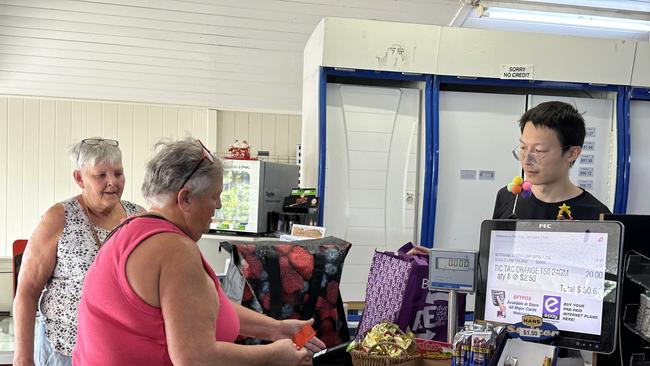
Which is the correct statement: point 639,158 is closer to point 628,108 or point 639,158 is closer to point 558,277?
point 628,108

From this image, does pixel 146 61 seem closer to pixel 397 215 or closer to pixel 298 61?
pixel 298 61

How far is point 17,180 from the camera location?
22.2ft

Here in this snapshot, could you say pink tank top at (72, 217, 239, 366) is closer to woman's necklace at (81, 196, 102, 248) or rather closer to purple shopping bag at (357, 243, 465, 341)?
purple shopping bag at (357, 243, 465, 341)

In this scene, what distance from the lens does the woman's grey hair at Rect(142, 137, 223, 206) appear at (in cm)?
151

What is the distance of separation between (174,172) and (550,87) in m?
3.43

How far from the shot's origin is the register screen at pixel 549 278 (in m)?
1.50

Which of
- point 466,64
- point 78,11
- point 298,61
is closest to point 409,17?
point 298,61

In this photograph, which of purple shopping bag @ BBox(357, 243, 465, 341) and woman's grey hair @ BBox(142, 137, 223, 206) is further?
purple shopping bag @ BBox(357, 243, 465, 341)

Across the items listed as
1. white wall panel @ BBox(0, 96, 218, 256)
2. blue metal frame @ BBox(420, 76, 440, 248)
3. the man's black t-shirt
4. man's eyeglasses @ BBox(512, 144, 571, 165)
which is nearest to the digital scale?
the man's black t-shirt

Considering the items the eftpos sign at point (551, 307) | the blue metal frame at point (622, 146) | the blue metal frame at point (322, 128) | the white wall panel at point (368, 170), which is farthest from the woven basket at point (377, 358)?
the blue metal frame at point (622, 146)

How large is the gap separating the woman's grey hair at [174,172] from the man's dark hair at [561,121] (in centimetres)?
125

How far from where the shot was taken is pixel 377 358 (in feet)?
5.04

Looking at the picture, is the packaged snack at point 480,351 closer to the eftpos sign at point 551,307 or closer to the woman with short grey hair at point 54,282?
the eftpos sign at point 551,307

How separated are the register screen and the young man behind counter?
0.47 metres
